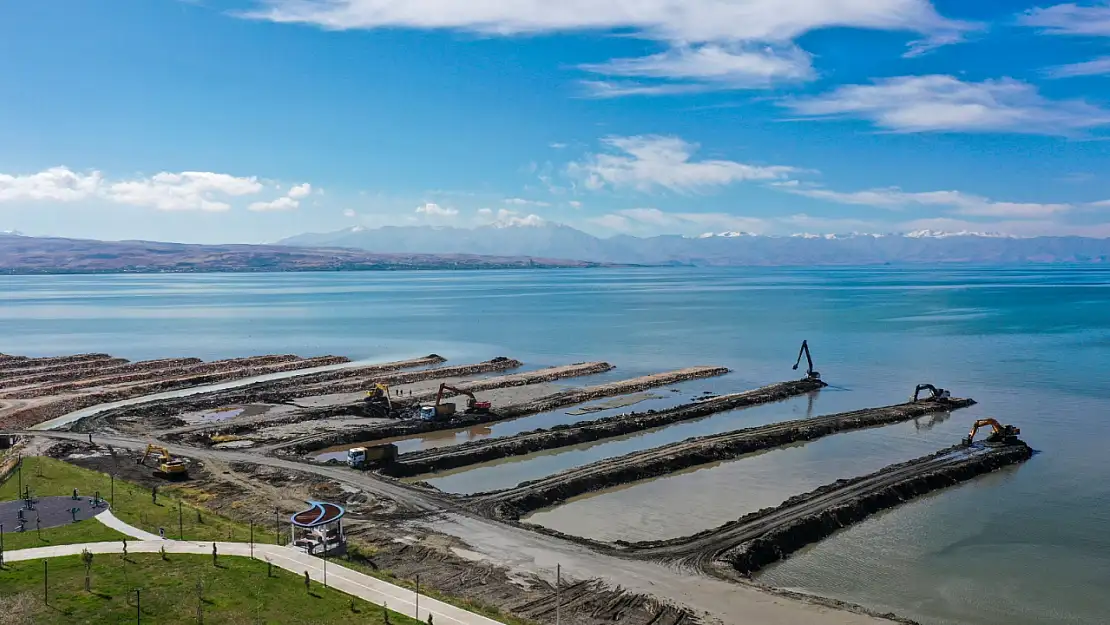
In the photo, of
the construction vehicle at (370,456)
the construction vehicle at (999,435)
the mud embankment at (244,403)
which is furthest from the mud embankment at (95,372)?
the construction vehicle at (999,435)

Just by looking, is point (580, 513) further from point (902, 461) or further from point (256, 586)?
point (902, 461)

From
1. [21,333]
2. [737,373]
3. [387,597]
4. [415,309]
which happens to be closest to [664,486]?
[387,597]

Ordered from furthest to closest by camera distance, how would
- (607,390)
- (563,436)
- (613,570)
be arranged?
(607,390) < (563,436) < (613,570)

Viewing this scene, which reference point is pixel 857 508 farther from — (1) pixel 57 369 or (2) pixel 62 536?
(1) pixel 57 369

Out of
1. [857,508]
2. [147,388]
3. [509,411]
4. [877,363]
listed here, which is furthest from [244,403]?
[877,363]

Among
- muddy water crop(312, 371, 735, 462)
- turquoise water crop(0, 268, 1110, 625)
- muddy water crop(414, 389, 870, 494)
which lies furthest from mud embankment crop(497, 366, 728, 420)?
muddy water crop(414, 389, 870, 494)

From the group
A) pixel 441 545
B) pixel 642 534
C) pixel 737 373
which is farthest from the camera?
pixel 737 373
